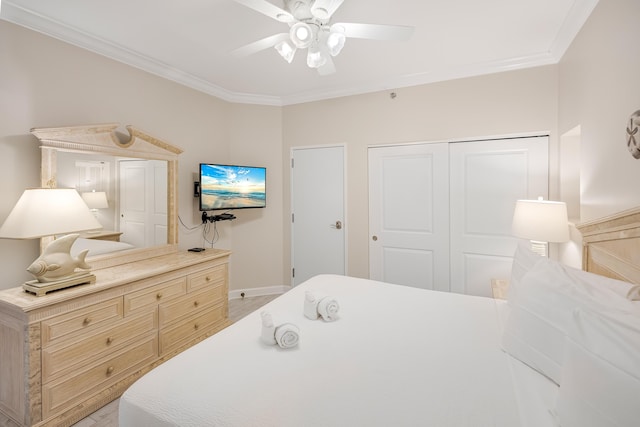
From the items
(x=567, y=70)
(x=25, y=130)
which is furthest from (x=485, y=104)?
(x=25, y=130)

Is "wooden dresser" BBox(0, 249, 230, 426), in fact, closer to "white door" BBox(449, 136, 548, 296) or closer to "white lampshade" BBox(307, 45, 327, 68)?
"white lampshade" BBox(307, 45, 327, 68)

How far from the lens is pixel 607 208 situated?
169 cm

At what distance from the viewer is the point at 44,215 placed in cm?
179

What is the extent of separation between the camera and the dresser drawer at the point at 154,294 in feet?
7.00

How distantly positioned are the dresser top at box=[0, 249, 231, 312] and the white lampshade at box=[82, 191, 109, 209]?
500 millimetres

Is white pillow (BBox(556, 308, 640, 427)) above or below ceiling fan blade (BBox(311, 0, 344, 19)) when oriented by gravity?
below

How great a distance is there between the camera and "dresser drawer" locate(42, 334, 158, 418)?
1.72 metres

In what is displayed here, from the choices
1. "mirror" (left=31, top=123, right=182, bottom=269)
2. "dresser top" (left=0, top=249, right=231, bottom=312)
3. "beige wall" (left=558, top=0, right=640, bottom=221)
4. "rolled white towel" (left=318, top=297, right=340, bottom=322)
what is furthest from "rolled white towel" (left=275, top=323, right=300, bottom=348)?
"mirror" (left=31, top=123, right=182, bottom=269)

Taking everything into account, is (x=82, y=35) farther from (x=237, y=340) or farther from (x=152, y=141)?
(x=237, y=340)

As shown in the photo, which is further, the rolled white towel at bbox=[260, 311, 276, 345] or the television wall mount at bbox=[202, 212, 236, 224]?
the television wall mount at bbox=[202, 212, 236, 224]

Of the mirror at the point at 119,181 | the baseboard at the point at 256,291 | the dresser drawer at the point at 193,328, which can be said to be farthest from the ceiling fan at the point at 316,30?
the baseboard at the point at 256,291

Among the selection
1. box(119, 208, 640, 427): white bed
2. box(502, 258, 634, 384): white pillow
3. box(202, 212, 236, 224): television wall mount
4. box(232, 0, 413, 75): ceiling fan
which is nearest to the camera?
box(119, 208, 640, 427): white bed

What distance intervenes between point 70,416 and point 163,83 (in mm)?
2823

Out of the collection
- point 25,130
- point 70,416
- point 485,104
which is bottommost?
point 70,416
